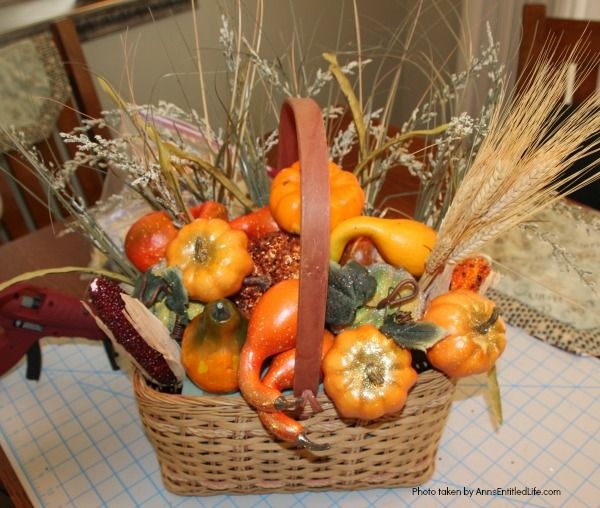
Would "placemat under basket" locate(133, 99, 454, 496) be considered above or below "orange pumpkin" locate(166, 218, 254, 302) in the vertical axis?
below

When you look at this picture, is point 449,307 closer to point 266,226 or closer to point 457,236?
point 457,236

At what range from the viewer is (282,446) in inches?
23.6

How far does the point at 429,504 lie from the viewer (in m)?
0.64

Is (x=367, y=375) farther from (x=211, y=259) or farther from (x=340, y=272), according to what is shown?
(x=211, y=259)

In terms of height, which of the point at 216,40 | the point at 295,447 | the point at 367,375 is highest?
the point at 216,40

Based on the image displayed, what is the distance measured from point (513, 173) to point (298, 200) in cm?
22

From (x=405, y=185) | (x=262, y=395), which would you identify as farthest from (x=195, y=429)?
(x=405, y=185)

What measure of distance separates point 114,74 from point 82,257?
71cm

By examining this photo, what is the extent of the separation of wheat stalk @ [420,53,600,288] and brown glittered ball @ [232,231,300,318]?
0.51 ft

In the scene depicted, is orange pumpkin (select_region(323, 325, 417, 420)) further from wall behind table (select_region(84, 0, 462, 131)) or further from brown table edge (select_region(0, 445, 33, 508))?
wall behind table (select_region(84, 0, 462, 131))

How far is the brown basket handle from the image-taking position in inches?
18.2

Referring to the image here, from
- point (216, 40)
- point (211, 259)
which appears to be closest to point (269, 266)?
point (211, 259)

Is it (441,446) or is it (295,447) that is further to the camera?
(441,446)

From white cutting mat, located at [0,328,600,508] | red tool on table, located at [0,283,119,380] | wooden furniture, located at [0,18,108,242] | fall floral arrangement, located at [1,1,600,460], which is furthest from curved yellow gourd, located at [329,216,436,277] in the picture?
wooden furniture, located at [0,18,108,242]
